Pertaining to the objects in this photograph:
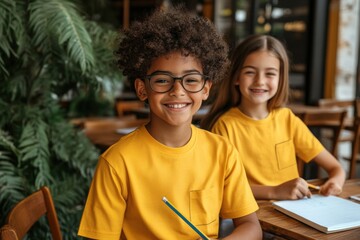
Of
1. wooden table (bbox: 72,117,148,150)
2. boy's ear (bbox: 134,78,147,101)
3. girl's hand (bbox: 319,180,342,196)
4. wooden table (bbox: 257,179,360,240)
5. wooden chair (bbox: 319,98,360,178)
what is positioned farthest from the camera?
wooden chair (bbox: 319,98,360,178)

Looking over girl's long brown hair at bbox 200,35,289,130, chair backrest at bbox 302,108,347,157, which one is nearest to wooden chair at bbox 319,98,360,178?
chair backrest at bbox 302,108,347,157

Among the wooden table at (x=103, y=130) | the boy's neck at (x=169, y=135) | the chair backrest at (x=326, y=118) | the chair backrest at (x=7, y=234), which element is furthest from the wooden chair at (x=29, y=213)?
the chair backrest at (x=326, y=118)

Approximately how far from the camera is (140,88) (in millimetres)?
1384

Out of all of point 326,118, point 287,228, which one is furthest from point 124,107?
point 287,228

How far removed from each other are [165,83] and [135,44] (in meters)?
0.15

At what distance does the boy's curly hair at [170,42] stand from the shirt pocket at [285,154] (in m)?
0.67

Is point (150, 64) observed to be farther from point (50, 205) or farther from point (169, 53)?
point (50, 205)

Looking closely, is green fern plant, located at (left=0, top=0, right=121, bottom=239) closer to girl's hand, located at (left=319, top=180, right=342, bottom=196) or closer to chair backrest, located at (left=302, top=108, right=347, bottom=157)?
girl's hand, located at (left=319, top=180, right=342, bottom=196)

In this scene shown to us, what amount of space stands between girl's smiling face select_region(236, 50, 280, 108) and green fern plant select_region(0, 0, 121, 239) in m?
0.81

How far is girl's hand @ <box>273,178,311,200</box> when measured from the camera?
155 centimetres

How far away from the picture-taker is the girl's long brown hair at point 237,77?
2.02 meters

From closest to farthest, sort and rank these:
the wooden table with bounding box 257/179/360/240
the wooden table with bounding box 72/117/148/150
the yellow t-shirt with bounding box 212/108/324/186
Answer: the wooden table with bounding box 257/179/360/240 < the yellow t-shirt with bounding box 212/108/324/186 < the wooden table with bounding box 72/117/148/150

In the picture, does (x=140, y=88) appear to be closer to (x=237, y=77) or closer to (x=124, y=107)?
(x=237, y=77)

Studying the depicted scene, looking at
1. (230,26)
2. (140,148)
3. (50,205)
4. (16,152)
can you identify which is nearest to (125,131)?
(16,152)
